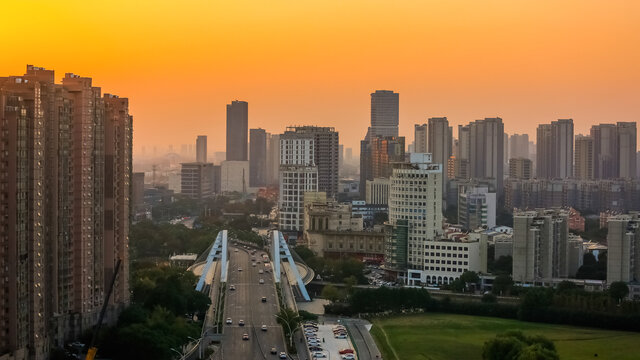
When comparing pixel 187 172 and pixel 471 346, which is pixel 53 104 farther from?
pixel 187 172

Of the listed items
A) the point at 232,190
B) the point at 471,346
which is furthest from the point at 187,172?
the point at 471,346

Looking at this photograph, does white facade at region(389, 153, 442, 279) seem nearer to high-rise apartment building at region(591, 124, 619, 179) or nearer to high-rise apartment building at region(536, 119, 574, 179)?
high-rise apartment building at region(591, 124, 619, 179)

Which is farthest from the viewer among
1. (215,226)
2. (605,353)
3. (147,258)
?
(215,226)

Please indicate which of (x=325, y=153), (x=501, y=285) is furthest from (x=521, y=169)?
(x=501, y=285)

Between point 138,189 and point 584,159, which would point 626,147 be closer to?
point 584,159

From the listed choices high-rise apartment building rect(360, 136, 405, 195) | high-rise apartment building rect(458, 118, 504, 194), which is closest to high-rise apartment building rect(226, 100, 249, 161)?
high-rise apartment building rect(458, 118, 504, 194)
